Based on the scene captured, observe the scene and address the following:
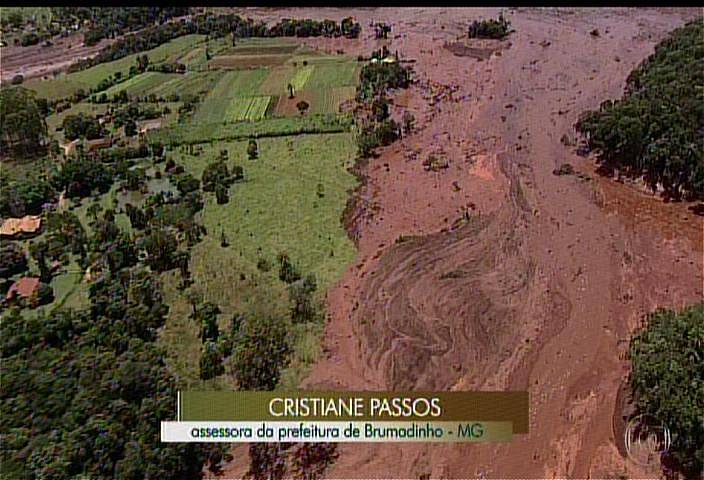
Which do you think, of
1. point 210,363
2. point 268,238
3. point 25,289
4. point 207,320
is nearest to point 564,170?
point 268,238

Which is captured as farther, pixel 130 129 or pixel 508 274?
pixel 130 129

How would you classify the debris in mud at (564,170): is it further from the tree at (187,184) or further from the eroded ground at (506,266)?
the tree at (187,184)

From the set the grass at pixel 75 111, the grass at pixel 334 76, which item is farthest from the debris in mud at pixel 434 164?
the grass at pixel 75 111

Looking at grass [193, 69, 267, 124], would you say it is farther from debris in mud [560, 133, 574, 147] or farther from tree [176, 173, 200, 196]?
debris in mud [560, 133, 574, 147]

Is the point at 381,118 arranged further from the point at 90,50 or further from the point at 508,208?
the point at 90,50

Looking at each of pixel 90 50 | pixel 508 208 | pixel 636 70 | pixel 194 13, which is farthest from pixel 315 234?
pixel 636 70

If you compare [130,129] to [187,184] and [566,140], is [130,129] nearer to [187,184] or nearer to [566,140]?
[187,184]
